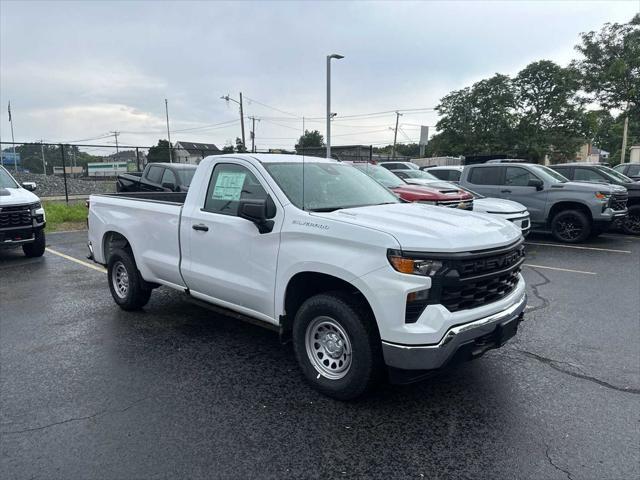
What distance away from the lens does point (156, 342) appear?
4.84 meters

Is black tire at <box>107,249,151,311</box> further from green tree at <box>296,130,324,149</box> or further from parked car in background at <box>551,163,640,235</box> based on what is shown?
parked car in background at <box>551,163,640,235</box>

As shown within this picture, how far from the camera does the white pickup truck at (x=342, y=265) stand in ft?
10.1

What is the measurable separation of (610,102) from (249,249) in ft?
63.8

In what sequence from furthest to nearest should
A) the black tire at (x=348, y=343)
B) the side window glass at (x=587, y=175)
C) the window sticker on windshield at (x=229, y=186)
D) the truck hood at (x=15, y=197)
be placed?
the side window glass at (x=587, y=175) < the truck hood at (x=15, y=197) < the window sticker on windshield at (x=229, y=186) < the black tire at (x=348, y=343)

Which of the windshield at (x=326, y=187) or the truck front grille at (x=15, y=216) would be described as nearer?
the windshield at (x=326, y=187)

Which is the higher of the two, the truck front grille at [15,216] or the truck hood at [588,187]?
the truck hood at [588,187]

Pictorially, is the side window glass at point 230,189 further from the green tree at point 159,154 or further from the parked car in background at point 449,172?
the green tree at point 159,154

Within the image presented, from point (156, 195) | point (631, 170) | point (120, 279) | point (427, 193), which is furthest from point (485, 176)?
point (120, 279)

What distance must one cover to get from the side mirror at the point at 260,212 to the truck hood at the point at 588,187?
30.6 feet

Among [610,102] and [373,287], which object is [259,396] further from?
[610,102]

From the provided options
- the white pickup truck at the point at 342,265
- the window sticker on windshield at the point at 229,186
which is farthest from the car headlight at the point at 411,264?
the window sticker on windshield at the point at 229,186

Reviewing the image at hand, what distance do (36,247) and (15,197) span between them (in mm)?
1068

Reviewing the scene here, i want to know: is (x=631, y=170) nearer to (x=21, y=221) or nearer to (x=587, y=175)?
(x=587, y=175)

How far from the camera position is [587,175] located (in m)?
12.6
